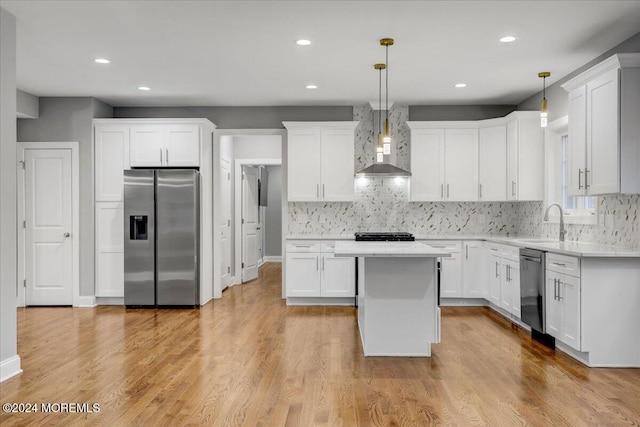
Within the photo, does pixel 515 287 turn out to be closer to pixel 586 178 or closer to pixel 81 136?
pixel 586 178

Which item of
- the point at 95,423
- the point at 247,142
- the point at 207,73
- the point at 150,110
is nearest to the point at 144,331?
the point at 95,423

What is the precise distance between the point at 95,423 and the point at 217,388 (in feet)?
2.56

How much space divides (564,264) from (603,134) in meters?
1.09

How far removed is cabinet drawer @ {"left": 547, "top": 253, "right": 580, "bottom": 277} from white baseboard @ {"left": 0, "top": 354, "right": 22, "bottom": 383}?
4297 millimetres

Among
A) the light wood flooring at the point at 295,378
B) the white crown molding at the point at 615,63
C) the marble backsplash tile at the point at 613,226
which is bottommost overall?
the light wood flooring at the point at 295,378

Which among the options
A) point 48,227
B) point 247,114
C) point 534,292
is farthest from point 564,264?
point 48,227

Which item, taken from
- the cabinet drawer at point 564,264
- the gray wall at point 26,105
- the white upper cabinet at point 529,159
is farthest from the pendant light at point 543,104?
the gray wall at point 26,105

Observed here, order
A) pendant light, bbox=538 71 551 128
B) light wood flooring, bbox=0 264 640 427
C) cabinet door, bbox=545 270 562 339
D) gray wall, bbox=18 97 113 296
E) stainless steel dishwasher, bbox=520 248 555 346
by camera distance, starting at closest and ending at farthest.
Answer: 1. light wood flooring, bbox=0 264 640 427
2. cabinet door, bbox=545 270 562 339
3. stainless steel dishwasher, bbox=520 248 555 346
4. pendant light, bbox=538 71 551 128
5. gray wall, bbox=18 97 113 296

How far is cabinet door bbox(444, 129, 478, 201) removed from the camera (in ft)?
20.4

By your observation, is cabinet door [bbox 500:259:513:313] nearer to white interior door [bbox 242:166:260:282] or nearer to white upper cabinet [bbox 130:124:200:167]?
white upper cabinet [bbox 130:124:200:167]

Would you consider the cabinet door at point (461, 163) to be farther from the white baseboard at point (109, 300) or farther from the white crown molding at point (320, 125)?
the white baseboard at point (109, 300)

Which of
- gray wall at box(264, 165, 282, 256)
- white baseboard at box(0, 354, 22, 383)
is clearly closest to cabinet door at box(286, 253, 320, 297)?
white baseboard at box(0, 354, 22, 383)

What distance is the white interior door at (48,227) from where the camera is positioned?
237 inches

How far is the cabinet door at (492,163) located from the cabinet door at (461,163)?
74 mm
